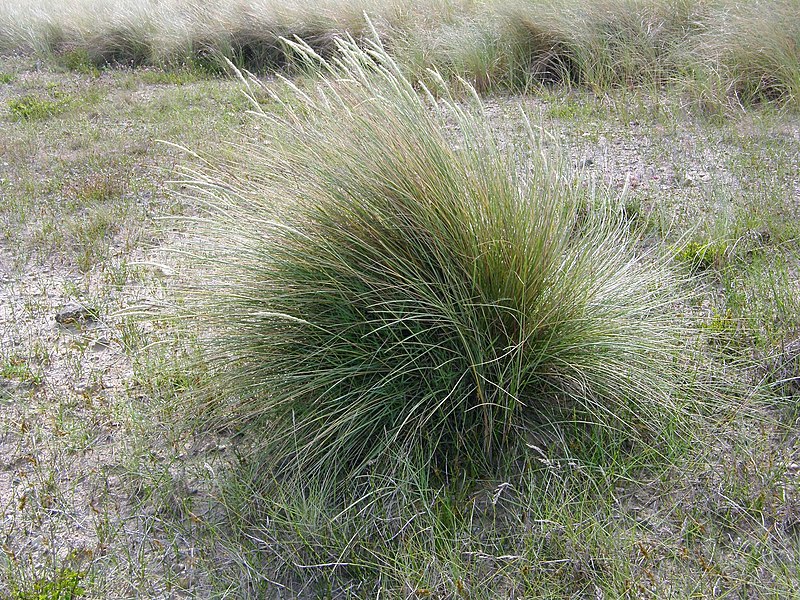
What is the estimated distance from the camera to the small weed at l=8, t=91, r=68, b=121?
7.29 m

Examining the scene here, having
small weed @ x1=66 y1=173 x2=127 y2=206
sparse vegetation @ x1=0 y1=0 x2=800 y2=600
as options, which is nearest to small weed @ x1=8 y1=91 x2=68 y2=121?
small weed @ x1=66 y1=173 x2=127 y2=206

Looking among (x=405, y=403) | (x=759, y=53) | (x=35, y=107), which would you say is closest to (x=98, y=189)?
(x=35, y=107)

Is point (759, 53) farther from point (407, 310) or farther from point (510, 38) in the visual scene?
point (407, 310)

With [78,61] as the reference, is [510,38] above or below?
below

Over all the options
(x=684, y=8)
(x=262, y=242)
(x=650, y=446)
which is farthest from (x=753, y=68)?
(x=262, y=242)

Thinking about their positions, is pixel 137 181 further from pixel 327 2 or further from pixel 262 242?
pixel 327 2

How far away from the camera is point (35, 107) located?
7.46 metres

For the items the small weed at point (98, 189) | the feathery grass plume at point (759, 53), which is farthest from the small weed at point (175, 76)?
the feathery grass plume at point (759, 53)

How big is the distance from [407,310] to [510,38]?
5.17 metres

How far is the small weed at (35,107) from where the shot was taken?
729 centimetres

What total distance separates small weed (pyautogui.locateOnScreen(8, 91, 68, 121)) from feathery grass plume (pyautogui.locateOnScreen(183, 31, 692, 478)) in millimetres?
5724

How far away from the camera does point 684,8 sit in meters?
6.55

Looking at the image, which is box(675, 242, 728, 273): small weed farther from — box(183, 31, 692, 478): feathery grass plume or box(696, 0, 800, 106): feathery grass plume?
box(696, 0, 800, 106): feathery grass plume

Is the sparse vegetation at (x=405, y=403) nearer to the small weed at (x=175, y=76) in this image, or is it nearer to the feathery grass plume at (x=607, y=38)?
the feathery grass plume at (x=607, y=38)
